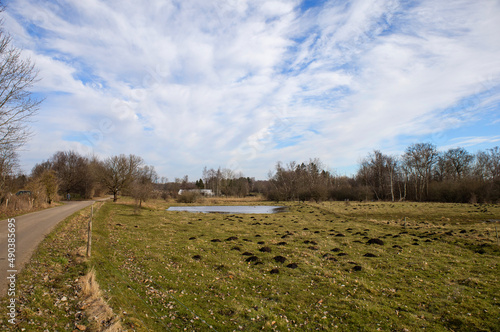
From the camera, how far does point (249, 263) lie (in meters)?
12.5

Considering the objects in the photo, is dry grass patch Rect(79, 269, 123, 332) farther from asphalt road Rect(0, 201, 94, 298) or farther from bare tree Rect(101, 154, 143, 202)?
bare tree Rect(101, 154, 143, 202)

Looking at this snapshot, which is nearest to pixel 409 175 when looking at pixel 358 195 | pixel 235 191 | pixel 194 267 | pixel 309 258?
pixel 358 195

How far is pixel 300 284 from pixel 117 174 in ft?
180

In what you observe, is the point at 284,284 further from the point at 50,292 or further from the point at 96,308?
the point at 50,292

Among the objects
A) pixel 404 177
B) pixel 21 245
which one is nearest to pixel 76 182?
pixel 21 245

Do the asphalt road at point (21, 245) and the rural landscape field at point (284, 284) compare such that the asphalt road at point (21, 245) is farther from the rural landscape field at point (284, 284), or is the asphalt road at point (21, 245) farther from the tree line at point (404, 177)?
the tree line at point (404, 177)

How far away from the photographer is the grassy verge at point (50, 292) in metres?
6.02

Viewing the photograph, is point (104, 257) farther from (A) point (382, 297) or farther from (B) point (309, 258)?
(A) point (382, 297)

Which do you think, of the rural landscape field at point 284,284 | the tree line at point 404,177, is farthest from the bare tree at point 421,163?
the rural landscape field at point 284,284

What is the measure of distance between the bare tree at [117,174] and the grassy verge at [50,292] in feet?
151

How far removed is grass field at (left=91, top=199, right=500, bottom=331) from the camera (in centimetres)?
716

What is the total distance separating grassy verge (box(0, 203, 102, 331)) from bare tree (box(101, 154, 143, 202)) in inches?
1813

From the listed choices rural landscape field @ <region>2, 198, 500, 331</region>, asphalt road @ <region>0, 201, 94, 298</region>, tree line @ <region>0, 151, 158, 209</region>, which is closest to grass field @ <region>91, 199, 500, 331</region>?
rural landscape field @ <region>2, 198, 500, 331</region>

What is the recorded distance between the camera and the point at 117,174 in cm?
5506
